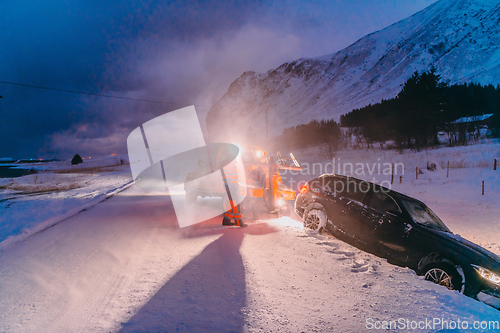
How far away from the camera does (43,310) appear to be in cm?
308

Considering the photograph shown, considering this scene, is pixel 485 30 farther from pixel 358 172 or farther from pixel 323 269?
pixel 323 269

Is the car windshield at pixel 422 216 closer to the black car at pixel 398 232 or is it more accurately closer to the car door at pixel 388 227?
the black car at pixel 398 232

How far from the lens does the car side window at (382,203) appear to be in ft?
17.2

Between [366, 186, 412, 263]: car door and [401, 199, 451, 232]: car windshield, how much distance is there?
0.90 feet

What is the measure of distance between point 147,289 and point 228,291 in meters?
1.17

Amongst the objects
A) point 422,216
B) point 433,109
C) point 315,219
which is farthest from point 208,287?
point 433,109

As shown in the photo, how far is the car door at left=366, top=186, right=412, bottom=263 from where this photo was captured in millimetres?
4762

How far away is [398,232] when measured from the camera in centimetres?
488

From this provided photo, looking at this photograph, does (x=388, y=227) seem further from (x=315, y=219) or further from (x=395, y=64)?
(x=395, y=64)

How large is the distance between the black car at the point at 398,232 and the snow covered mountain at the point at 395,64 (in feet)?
239

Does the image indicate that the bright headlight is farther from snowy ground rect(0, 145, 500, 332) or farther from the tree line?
the tree line

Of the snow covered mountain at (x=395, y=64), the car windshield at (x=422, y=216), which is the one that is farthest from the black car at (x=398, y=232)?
the snow covered mountain at (x=395, y=64)

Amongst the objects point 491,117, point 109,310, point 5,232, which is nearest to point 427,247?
point 109,310

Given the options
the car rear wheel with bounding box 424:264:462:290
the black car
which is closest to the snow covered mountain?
the black car
